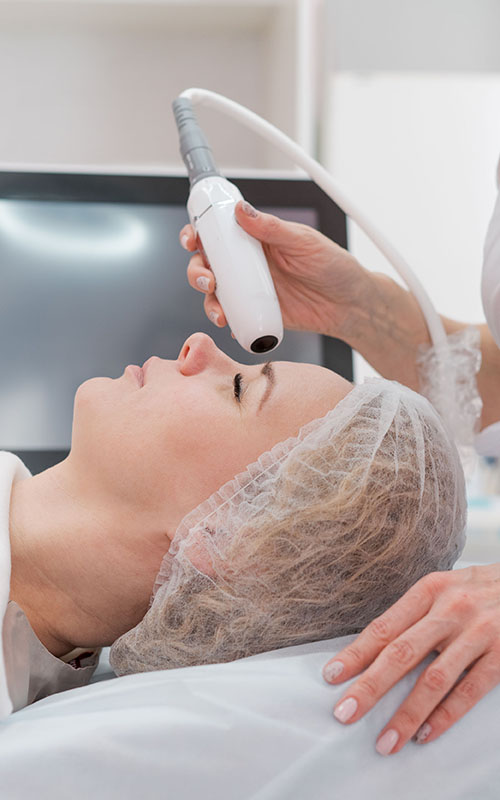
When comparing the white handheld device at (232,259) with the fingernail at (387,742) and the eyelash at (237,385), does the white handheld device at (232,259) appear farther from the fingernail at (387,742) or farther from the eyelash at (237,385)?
the fingernail at (387,742)

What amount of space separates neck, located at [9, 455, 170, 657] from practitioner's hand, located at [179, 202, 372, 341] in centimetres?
39

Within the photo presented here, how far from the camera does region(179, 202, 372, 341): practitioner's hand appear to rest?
1.20m

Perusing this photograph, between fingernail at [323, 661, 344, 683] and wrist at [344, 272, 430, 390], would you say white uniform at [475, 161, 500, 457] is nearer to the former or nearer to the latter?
wrist at [344, 272, 430, 390]

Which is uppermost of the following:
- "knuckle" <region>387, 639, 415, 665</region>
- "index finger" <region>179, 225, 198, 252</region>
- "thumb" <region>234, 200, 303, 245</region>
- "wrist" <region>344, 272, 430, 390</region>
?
"thumb" <region>234, 200, 303, 245</region>

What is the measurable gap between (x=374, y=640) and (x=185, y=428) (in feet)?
1.08

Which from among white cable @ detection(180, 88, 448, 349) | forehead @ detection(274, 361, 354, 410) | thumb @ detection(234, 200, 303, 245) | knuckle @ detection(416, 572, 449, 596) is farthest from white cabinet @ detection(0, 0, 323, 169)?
knuckle @ detection(416, 572, 449, 596)

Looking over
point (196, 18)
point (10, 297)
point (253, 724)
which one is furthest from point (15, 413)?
point (196, 18)

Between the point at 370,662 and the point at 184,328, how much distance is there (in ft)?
3.00

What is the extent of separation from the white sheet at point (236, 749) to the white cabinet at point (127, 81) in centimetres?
186

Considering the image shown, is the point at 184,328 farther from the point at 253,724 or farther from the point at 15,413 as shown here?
the point at 253,724

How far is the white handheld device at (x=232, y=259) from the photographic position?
0.95 metres

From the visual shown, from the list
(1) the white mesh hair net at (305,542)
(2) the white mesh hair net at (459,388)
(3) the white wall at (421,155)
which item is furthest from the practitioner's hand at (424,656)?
(3) the white wall at (421,155)

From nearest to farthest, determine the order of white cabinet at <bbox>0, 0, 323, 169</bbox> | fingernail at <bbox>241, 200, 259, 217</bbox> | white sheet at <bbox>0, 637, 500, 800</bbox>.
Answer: white sheet at <bbox>0, 637, 500, 800</bbox>, fingernail at <bbox>241, 200, 259, 217</bbox>, white cabinet at <bbox>0, 0, 323, 169</bbox>

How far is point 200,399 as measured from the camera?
0.93 meters
